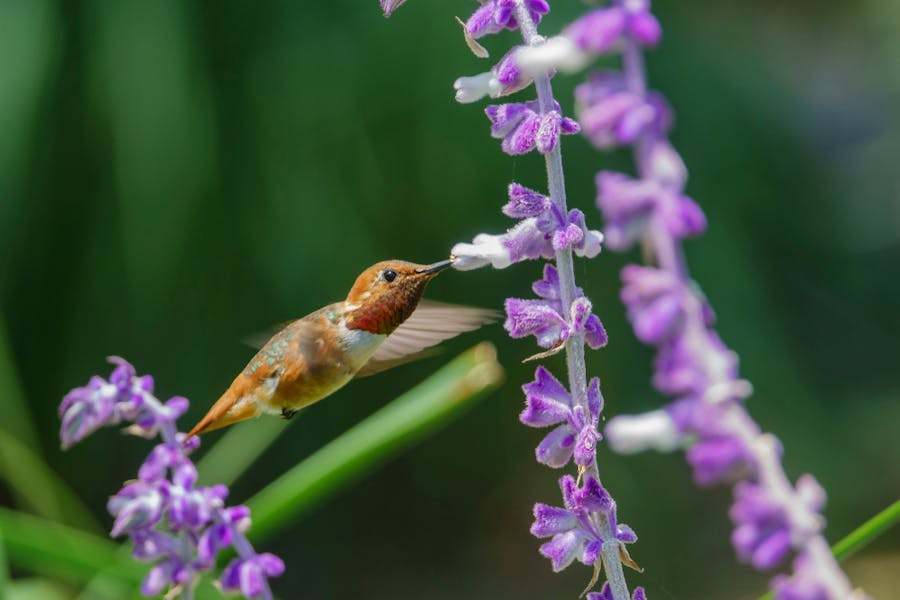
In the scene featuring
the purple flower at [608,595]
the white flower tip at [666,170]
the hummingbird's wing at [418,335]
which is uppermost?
the white flower tip at [666,170]

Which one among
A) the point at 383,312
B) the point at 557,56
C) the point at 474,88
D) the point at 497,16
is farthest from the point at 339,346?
the point at 557,56

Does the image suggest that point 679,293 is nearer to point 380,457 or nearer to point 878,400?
point 380,457

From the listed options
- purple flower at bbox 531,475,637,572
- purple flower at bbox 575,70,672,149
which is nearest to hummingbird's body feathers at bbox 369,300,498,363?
purple flower at bbox 531,475,637,572

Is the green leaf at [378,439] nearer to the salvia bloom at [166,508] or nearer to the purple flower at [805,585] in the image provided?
the salvia bloom at [166,508]

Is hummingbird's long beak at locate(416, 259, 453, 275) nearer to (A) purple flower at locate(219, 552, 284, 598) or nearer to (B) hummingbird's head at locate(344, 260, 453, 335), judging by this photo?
(B) hummingbird's head at locate(344, 260, 453, 335)

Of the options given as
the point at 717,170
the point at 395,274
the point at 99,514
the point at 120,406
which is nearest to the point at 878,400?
the point at 717,170

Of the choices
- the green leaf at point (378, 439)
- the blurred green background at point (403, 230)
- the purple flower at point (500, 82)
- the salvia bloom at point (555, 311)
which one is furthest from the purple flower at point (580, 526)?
the blurred green background at point (403, 230)
